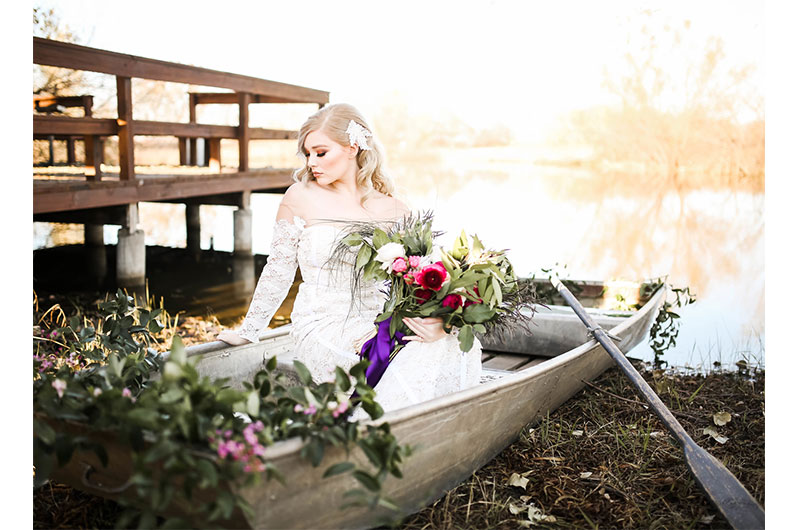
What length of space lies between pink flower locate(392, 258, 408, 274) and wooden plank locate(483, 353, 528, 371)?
147 centimetres

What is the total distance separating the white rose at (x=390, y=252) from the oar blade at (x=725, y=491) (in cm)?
114

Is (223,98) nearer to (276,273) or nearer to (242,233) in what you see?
(242,233)

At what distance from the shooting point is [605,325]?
4039mm

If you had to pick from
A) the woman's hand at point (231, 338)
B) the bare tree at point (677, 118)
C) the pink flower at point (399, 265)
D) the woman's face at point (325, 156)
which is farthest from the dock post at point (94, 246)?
the bare tree at point (677, 118)

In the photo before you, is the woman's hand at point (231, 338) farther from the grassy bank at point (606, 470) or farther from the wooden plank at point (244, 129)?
the wooden plank at point (244, 129)

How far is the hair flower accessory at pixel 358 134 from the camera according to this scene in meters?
2.79

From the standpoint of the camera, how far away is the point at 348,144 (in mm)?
2803

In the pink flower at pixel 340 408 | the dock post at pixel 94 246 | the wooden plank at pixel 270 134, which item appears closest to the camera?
the pink flower at pixel 340 408

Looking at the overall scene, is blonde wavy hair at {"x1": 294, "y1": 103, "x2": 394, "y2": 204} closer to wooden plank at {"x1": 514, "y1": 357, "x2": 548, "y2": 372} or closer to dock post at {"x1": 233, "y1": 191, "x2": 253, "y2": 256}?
wooden plank at {"x1": 514, "y1": 357, "x2": 548, "y2": 372}

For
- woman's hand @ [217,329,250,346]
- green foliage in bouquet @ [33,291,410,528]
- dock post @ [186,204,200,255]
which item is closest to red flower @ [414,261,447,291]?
green foliage in bouquet @ [33,291,410,528]

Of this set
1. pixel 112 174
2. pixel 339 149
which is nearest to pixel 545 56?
pixel 112 174

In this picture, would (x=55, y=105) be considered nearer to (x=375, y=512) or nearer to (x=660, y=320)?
(x=660, y=320)

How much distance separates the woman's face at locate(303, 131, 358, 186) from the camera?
2.78 metres

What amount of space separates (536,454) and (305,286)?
1066 mm
